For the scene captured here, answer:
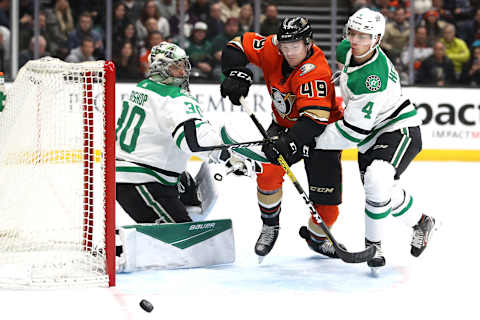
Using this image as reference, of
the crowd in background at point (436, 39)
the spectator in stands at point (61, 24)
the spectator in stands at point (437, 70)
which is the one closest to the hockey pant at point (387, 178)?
the crowd in background at point (436, 39)

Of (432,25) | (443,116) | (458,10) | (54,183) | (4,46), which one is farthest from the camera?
(458,10)

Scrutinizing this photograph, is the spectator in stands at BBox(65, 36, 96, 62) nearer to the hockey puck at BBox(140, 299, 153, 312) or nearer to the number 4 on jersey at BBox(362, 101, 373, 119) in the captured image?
the number 4 on jersey at BBox(362, 101, 373, 119)

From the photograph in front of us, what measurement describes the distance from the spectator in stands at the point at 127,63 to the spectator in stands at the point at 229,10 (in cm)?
93

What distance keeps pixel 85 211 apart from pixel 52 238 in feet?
0.72

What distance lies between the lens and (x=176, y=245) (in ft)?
11.4

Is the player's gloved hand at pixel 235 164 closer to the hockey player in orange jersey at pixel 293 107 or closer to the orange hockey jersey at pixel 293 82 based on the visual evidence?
the hockey player in orange jersey at pixel 293 107

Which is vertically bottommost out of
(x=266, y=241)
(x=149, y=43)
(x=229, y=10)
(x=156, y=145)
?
(x=266, y=241)

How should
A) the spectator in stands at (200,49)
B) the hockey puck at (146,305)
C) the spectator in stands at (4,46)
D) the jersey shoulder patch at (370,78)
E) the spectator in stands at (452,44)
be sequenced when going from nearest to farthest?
1. the hockey puck at (146,305)
2. the jersey shoulder patch at (370,78)
3. the spectator in stands at (4,46)
4. the spectator in stands at (200,49)
5. the spectator in stands at (452,44)

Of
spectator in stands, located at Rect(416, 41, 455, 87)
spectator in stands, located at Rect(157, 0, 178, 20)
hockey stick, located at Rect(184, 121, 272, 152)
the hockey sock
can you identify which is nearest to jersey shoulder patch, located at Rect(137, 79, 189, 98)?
hockey stick, located at Rect(184, 121, 272, 152)

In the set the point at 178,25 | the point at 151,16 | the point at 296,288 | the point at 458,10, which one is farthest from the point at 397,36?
the point at 296,288

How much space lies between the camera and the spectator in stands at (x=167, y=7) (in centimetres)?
779

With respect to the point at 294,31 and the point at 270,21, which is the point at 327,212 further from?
the point at 270,21

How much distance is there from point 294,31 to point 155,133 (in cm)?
73

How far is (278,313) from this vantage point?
2838 mm
